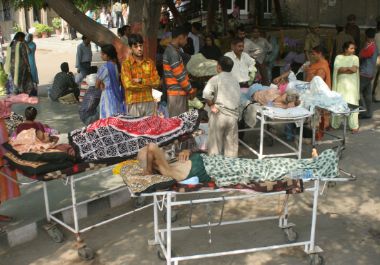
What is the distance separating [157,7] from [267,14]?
1451cm

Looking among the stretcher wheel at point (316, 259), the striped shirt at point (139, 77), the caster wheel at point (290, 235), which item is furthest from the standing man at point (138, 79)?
the stretcher wheel at point (316, 259)

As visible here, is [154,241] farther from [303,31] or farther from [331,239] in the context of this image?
[303,31]

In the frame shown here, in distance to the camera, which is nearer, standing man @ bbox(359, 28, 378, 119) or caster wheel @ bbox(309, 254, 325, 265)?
caster wheel @ bbox(309, 254, 325, 265)

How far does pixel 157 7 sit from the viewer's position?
288 inches

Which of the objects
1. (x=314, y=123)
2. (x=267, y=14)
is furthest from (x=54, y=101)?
(x=267, y=14)

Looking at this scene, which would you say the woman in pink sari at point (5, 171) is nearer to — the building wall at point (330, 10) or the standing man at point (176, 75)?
the standing man at point (176, 75)

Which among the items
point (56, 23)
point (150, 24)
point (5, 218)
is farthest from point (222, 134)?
point (56, 23)

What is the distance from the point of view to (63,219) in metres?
5.42

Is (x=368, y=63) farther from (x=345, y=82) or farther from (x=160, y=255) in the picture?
(x=160, y=255)

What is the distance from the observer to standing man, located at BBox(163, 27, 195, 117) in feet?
20.4

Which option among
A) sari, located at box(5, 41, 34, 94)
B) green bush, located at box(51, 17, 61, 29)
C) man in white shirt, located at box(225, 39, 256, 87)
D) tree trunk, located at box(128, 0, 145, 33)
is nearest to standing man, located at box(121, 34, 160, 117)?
man in white shirt, located at box(225, 39, 256, 87)

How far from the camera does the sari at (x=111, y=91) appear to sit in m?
6.39

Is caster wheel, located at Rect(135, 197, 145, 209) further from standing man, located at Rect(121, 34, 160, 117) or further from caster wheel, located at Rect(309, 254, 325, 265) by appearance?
caster wheel, located at Rect(309, 254, 325, 265)

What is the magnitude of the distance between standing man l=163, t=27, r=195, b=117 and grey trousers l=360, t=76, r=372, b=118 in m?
3.96
